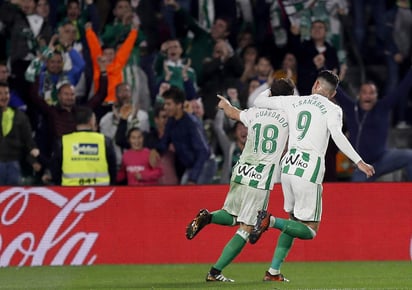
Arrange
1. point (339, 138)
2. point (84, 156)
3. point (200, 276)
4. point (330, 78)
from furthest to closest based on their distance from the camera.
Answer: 1. point (84, 156)
2. point (200, 276)
3. point (330, 78)
4. point (339, 138)

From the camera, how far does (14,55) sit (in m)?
20.9

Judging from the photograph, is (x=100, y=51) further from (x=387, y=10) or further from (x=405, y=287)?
(x=405, y=287)

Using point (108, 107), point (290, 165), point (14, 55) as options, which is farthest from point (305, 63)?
point (290, 165)

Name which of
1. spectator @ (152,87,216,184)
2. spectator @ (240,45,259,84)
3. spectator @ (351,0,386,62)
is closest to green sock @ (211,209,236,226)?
spectator @ (152,87,216,184)

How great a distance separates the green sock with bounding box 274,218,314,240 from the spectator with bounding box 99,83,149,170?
6.37 meters

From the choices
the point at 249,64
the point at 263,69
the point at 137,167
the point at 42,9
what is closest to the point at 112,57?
the point at 42,9

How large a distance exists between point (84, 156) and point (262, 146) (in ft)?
14.0

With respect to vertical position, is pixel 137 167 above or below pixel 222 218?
below

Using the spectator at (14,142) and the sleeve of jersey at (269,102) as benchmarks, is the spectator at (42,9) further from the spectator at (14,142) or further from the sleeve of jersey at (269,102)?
the sleeve of jersey at (269,102)

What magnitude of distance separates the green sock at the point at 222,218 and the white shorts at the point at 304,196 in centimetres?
82

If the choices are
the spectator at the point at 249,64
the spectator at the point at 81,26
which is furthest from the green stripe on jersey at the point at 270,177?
the spectator at the point at 81,26

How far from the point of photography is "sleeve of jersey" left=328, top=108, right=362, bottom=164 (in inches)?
522

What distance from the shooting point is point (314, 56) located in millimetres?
21125

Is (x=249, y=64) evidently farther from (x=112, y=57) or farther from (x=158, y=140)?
(x=158, y=140)
